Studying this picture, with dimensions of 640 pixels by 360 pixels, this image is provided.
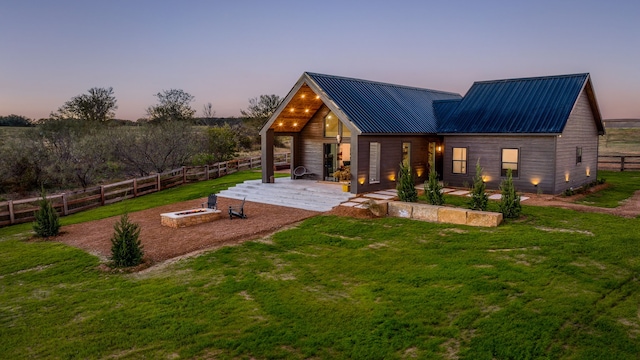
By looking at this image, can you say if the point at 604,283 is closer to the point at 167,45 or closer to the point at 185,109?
the point at 167,45

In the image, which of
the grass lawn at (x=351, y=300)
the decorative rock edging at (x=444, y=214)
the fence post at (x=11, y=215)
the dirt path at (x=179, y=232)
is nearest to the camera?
the grass lawn at (x=351, y=300)

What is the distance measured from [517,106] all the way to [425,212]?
10008 mm

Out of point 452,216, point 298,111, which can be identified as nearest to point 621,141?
point 298,111

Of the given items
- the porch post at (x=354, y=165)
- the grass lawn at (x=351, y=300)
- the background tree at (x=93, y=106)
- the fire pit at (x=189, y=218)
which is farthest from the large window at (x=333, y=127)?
the background tree at (x=93, y=106)

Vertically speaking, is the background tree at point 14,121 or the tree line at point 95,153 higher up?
the background tree at point 14,121

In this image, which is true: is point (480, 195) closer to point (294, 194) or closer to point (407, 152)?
point (407, 152)

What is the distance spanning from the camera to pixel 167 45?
3022 centimetres

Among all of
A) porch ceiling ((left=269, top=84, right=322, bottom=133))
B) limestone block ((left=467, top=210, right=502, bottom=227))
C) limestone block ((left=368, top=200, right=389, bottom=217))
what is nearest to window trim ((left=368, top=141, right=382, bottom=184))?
porch ceiling ((left=269, top=84, right=322, bottom=133))

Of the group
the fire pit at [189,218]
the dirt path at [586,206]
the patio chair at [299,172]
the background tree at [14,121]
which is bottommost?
the fire pit at [189,218]

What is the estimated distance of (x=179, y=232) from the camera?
44.8ft

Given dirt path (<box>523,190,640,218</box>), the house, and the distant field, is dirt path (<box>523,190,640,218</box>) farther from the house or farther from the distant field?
the distant field

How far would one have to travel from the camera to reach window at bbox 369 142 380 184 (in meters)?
19.3

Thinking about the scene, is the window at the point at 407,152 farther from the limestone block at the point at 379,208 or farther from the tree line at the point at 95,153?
the tree line at the point at 95,153

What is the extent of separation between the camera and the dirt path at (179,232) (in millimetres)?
11805
